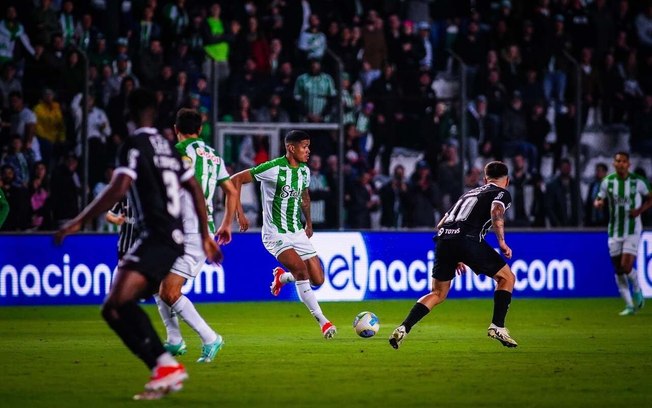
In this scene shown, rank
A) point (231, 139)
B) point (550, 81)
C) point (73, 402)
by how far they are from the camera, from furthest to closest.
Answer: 1. point (550, 81)
2. point (231, 139)
3. point (73, 402)

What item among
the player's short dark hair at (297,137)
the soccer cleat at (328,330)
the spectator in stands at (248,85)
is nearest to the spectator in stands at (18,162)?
the spectator in stands at (248,85)

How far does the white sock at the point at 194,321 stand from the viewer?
1081 centimetres

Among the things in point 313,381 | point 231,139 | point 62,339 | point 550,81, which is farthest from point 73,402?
point 550,81

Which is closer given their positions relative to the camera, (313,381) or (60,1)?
(313,381)

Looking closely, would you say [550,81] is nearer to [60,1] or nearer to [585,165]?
[585,165]

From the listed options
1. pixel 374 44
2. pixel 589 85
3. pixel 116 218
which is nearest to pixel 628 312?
pixel 589 85

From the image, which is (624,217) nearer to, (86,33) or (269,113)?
(269,113)

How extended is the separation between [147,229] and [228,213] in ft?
6.76

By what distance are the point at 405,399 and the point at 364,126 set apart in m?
14.0

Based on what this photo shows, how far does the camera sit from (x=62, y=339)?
46.0ft

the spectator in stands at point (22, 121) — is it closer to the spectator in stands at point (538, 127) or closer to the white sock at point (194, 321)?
the spectator in stands at point (538, 127)

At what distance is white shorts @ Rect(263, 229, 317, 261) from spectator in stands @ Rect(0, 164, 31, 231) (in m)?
6.40

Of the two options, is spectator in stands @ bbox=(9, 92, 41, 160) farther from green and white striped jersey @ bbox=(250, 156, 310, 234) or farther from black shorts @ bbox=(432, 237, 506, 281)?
black shorts @ bbox=(432, 237, 506, 281)

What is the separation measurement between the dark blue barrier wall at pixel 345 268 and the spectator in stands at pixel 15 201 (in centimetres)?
73
